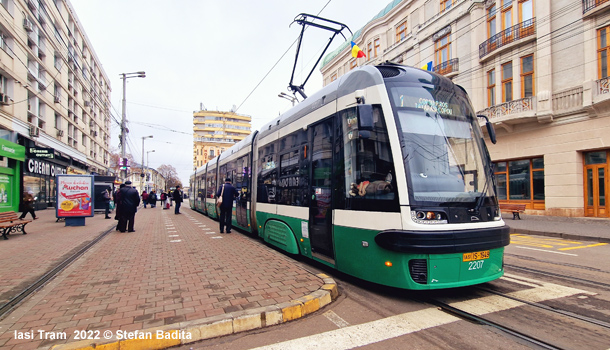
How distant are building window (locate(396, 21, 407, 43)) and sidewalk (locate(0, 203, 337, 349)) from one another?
2386cm

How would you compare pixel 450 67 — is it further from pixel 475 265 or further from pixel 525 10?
pixel 475 265

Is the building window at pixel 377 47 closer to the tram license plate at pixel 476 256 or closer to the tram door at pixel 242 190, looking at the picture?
the tram door at pixel 242 190

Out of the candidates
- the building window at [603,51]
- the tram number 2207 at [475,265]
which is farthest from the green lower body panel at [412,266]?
the building window at [603,51]

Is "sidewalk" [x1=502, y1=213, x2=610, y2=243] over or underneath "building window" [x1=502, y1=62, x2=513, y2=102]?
underneath

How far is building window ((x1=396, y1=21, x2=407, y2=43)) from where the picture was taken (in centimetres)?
2556

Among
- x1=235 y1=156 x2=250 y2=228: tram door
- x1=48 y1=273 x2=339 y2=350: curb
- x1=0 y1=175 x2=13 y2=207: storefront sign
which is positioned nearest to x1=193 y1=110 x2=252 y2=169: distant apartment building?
x1=0 y1=175 x2=13 y2=207: storefront sign

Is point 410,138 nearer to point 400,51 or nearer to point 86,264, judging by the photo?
point 86,264

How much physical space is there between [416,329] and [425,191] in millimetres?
1565

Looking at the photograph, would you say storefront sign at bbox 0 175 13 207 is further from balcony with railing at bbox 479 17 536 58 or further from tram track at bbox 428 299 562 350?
balcony with railing at bbox 479 17 536 58

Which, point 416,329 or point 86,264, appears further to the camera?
point 86,264

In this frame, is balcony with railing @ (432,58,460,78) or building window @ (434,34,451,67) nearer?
balcony with railing @ (432,58,460,78)

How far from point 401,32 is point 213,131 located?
295ft

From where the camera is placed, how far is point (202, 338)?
10.5 ft

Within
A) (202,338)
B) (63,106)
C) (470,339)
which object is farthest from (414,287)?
(63,106)
